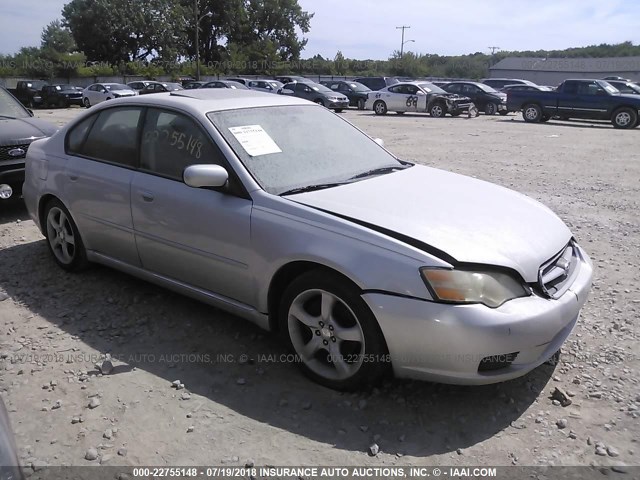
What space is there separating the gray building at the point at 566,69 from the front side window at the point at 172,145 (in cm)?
6182

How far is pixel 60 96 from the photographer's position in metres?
31.7

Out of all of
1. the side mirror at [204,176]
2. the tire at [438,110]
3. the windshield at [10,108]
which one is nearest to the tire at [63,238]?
the side mirror at [204,176]

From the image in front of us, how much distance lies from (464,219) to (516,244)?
32cm

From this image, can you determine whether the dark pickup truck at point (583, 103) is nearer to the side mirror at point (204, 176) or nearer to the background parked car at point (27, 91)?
the side mirror at point (204, 176)

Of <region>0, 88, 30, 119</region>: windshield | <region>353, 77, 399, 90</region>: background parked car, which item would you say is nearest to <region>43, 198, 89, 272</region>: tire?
<region>0, 88, 30, 119</region>: windshield

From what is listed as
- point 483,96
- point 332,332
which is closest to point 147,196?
point 332,332

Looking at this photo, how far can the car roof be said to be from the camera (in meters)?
3.82

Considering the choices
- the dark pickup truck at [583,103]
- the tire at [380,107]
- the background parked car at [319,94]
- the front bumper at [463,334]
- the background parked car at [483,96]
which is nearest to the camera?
the front bumper at [463,334]

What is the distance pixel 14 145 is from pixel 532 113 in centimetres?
1951

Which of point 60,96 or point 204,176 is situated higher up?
point 204,176

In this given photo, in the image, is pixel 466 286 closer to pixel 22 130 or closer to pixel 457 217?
pixel 457 217

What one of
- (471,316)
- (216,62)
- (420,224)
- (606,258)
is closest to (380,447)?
(471,316)

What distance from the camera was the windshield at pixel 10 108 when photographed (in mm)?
7403

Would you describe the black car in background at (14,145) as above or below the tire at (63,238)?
above
